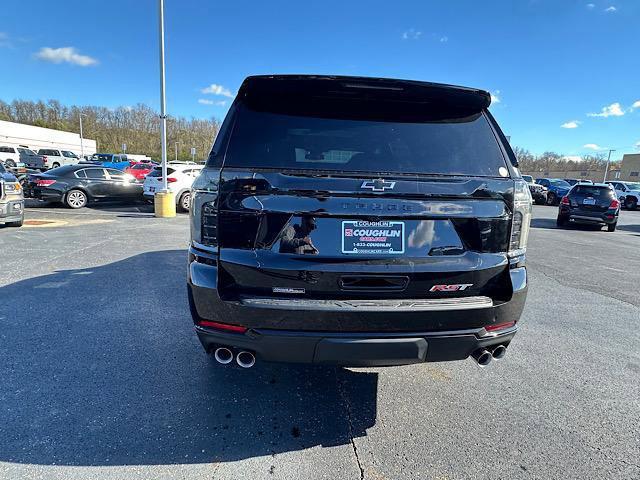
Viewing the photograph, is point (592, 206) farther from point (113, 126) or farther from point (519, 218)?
point (113, 126)

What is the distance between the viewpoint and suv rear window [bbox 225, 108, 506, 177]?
2.15m

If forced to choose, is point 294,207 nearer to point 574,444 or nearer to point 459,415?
point 459,415

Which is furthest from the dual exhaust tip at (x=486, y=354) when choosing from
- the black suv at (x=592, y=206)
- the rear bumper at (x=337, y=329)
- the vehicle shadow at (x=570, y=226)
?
the black suv at (x=592, y=206)

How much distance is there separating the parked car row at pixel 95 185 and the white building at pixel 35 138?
44929mm

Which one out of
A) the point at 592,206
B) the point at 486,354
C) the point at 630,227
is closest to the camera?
the point at 486,354

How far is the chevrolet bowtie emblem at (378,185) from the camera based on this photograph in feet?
6.58

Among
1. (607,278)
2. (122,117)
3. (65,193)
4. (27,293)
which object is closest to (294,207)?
(27,293)

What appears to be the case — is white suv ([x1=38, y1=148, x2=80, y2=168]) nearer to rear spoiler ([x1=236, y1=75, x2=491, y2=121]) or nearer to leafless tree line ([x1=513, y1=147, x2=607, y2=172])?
rear spoiler ([x1=236, y1=75, x2=491, y2=121])

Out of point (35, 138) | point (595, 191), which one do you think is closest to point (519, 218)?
point (595, 191)

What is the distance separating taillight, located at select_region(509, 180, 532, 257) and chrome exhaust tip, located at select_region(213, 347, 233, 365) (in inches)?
67.6

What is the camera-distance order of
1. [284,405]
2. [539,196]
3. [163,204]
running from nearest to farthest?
[284,405], [163,204], [539,196]

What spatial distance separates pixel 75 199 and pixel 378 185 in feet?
48.5

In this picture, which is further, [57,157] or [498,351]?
[57,157]

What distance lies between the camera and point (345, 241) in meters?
2.01
